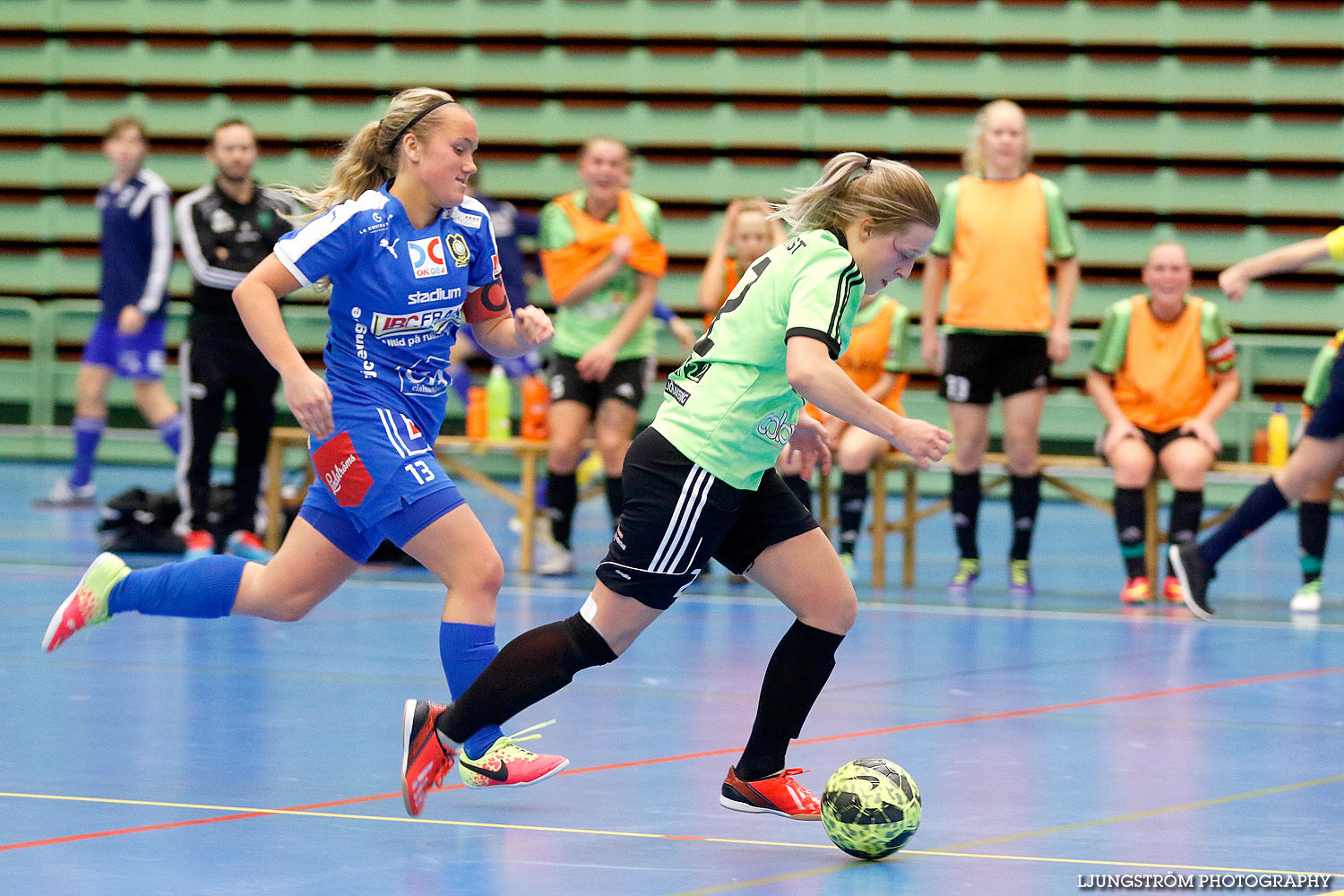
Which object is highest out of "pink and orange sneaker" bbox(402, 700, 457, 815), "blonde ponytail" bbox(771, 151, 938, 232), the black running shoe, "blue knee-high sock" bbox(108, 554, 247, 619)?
"blonde ponytail" bbox(771, 151, 938, 232)

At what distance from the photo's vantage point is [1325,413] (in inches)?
297

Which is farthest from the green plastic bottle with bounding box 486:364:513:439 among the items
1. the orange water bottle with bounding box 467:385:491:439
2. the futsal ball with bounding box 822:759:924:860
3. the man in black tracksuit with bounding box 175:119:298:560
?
the futsal ball with bounding box 822:759:924:860

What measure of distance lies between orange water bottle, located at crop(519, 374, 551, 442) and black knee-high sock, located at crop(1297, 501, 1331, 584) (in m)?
3.78

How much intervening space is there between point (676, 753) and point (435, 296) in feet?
4.34

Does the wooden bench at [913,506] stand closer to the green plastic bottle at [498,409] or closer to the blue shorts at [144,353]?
the green plastic bottle at [498,409]

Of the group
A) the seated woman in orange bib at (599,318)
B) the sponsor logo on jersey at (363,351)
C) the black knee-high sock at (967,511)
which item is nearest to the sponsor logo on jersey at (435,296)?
the sponsor logo on jersey at (363,351)

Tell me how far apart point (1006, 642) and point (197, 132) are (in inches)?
397

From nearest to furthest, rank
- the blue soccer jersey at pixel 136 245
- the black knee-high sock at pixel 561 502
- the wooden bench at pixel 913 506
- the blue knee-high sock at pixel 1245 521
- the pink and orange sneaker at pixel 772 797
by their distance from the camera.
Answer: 1. the pink and orange sneaker at pixel 772 797
2. the blue knee-high sock at pixel 1245 521
3. the wooden bench at pixel 913 506
4. the black knee-high sock at pixel 561 502
5. the blue soccer jersey at pixel 136 245

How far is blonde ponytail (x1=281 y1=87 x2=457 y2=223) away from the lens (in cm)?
429

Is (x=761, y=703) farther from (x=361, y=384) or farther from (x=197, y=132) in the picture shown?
(x=197, y=132)

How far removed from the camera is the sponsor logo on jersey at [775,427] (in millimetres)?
3852

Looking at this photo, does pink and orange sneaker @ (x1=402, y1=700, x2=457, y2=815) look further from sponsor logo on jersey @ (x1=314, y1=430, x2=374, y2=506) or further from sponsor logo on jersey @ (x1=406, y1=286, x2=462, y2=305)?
sponsor logo on jersey @ (x1=406, y1=286, x2=462, y2=305)

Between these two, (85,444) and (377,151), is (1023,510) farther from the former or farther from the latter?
(85,444)

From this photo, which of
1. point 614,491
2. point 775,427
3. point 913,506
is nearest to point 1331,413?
point 913,506
